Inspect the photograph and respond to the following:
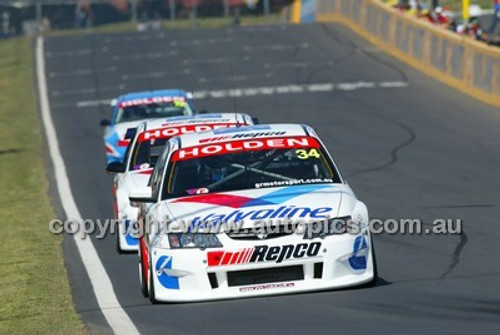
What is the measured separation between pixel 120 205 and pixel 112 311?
4199mm

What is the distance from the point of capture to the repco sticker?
10.2 m

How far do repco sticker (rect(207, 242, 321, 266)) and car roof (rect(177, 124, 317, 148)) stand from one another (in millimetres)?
A: 1759

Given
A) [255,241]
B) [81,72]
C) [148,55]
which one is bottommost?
[148,55]

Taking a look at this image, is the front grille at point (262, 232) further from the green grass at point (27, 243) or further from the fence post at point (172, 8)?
the fence post at point (172, 8)

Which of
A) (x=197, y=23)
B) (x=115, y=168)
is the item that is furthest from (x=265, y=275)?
(x=197, y=23)

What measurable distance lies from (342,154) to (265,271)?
45.5ft

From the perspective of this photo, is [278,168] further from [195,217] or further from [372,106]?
[372,106]

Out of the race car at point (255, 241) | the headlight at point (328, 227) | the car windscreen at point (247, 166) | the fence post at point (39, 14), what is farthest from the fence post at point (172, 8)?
the headlight at point (328, 227)

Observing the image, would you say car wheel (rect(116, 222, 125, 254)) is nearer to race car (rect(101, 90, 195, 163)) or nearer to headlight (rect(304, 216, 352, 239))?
headlight (rect(304, 216, 352, 239))

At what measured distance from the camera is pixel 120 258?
14141mm

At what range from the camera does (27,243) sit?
1644cm

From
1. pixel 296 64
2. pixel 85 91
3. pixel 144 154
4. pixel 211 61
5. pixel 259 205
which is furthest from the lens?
pixel 211 61

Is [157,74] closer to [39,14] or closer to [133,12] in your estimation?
[39,14]

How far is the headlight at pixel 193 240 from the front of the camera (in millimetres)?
10344
